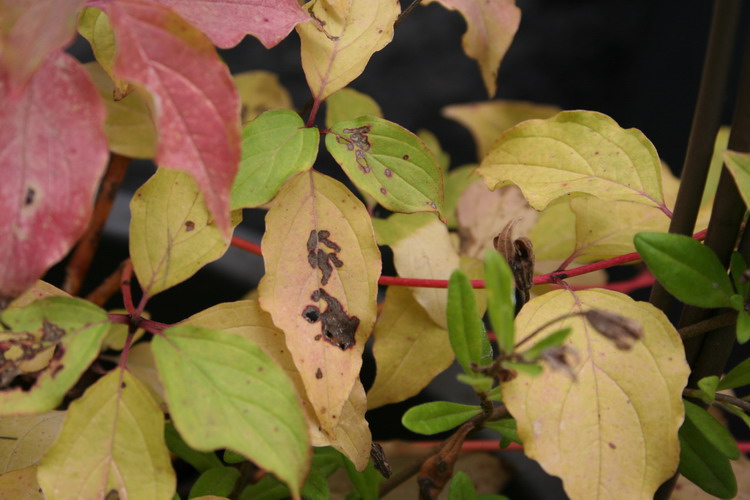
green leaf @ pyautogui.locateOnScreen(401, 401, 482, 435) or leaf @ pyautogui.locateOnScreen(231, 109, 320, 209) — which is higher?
leaf @ pyautogui.locateOnScreen(231, 109, 320, 209)

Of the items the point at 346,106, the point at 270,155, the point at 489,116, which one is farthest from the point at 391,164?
the point at 489,116

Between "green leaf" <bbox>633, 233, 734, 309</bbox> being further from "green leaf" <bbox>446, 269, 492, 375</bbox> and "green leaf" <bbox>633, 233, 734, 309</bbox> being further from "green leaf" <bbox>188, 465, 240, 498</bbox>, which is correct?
"green leaf" <bbox>188, 465, 240, 498</bbox>

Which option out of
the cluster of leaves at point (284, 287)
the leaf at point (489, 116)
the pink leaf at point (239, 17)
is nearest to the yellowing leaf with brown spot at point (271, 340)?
the cluster of leaves at point (284, 287)

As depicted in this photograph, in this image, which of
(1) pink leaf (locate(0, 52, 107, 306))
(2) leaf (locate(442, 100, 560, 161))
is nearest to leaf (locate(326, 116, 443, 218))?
(1) pink leaf (locate(0, 52, 107, 306))

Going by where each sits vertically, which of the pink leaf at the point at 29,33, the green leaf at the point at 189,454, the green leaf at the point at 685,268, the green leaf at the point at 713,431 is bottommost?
the green leaf at the point at 189,454

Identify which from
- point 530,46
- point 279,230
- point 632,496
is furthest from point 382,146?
point 530,46

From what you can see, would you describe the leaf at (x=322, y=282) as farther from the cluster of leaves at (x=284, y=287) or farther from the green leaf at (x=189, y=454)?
the green leaf at (x=189, y=454)
